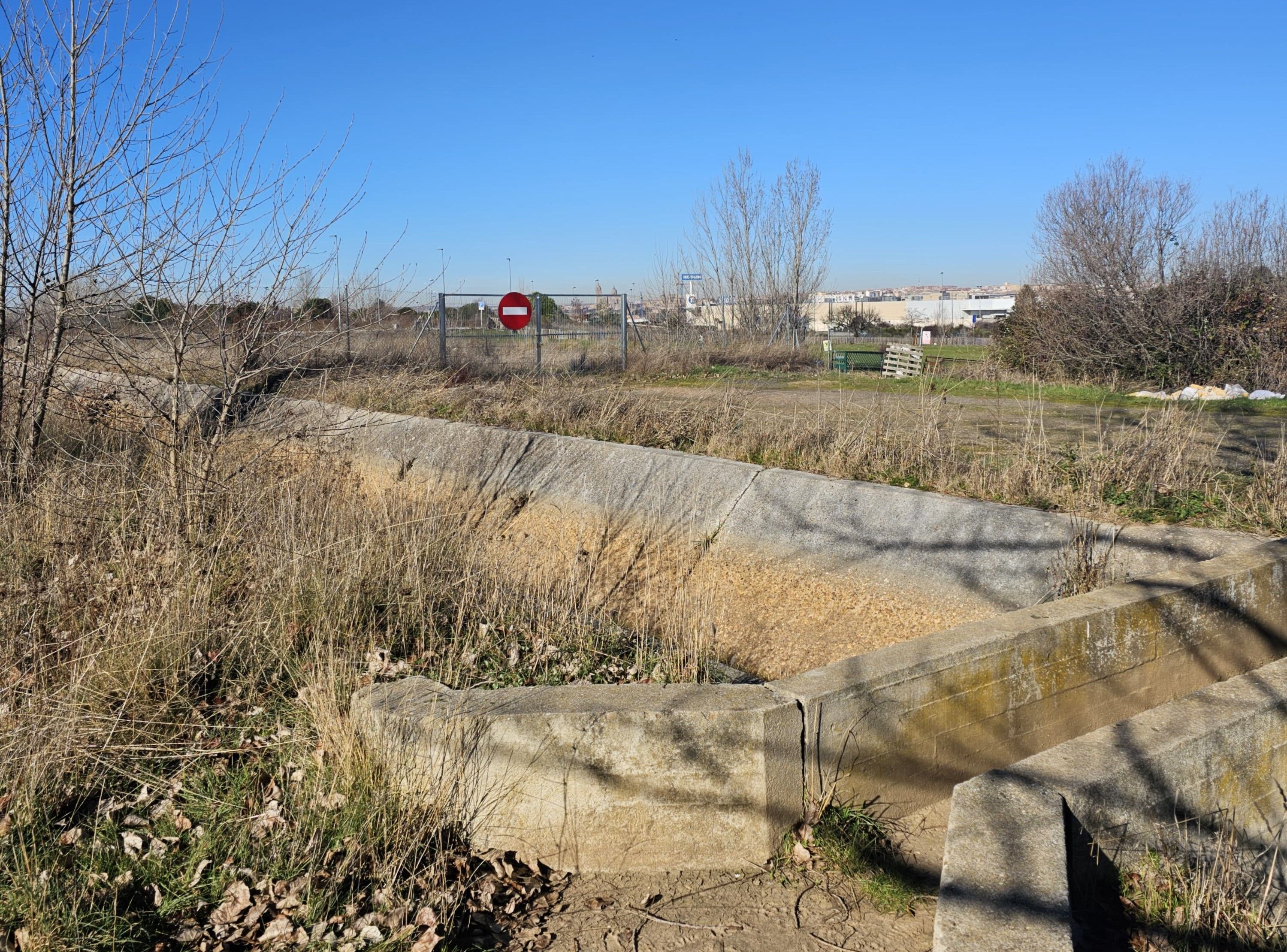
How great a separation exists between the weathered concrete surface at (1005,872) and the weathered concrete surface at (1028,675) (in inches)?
23.3

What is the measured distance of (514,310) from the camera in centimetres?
2014

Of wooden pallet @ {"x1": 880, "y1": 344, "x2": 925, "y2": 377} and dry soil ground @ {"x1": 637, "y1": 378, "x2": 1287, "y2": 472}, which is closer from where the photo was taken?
dry soil ground @ {"x1": 637, "y1": 378, "x2": 1287, "y2": 472}

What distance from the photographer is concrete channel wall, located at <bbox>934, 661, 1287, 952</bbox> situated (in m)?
2.90

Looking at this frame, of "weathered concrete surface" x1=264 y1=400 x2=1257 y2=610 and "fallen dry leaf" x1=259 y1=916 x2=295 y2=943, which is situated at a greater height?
"weathered concrete surface" x1=264 y1=400 x2=1257 y2=610

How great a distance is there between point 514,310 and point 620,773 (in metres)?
17.0

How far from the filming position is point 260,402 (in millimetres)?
12102

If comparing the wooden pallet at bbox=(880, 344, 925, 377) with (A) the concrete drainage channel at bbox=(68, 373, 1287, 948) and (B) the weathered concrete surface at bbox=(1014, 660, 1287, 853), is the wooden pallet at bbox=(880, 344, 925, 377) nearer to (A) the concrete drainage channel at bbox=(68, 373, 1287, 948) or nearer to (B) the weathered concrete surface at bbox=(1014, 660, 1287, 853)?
(A) the concrete drainage channel at bbox=(68, 373, 1287, 948)

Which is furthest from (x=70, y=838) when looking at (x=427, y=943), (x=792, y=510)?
(x=792, y=510)

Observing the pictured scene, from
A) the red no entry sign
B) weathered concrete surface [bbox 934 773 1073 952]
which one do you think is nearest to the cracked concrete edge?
weathered concrete surface [bbox 934 773 1073 952]

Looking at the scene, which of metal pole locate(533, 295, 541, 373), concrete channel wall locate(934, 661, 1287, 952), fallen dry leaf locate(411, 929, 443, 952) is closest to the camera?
concrete channel wall locate(934, 661, 1287, 952)

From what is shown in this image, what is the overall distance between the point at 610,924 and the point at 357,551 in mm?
2786

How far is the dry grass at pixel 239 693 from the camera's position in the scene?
3467mm

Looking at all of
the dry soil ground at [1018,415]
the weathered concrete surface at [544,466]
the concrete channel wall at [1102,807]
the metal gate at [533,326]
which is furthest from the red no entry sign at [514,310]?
the concrete channel wall at [1102,807]

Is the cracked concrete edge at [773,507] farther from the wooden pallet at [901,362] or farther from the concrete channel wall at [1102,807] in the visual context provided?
the wooden pallet at [901,362]
